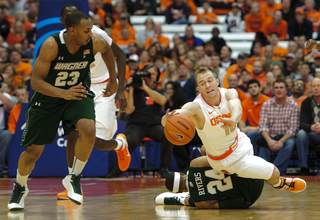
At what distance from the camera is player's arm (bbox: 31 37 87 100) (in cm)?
459

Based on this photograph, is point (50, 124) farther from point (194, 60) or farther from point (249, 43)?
point (249, 43)

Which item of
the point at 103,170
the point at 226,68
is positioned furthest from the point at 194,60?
the point at 103,170

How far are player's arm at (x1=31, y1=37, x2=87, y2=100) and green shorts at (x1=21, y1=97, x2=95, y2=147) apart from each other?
0.70 ft

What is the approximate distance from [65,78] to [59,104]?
275 millimetres

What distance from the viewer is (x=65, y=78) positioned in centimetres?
485

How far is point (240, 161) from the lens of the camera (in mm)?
4598

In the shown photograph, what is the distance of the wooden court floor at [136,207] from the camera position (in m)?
4.07

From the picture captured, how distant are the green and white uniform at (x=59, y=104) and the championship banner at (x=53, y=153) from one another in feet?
10.9

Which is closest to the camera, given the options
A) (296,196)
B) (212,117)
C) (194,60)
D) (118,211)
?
(118,211)

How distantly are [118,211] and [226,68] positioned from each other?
8469 mm

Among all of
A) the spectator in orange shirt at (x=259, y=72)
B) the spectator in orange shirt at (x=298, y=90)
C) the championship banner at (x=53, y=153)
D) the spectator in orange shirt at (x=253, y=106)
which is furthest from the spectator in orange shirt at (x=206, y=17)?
the championship banner at (x=53, y=153)

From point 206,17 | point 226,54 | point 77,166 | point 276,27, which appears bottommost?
point 77,166

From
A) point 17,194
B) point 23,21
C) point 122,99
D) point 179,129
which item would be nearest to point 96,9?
point 23,21

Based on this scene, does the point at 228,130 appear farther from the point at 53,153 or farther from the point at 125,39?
the point at 125,39
